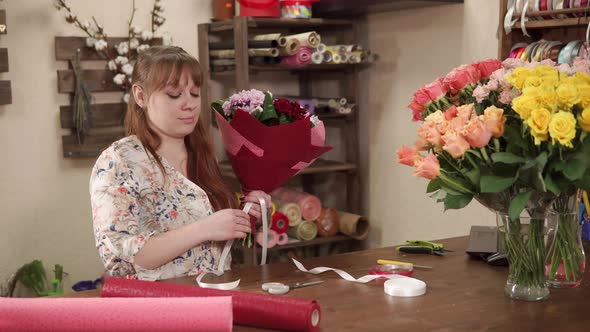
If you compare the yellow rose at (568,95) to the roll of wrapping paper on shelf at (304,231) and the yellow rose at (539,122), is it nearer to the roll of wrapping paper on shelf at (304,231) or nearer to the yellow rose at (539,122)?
the yellow rose at (539,122)

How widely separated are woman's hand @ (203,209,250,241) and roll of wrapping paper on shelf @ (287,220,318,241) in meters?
1.84

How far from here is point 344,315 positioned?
68.4 inches

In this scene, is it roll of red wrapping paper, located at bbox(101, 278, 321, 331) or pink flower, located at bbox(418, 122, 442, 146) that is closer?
roll of red wrapping paper, located at bbox(101, 278, 321, 331)

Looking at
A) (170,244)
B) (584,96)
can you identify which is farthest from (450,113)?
(170,244)

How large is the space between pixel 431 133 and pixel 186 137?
0.96 meters

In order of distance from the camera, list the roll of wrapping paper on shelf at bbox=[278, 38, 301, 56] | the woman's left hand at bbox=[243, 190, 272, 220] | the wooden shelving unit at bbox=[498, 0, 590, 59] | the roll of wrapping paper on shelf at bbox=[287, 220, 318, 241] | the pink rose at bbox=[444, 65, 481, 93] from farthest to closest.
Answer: the roll of wrapping paper on shelf at bbox=[287, 220, 318, 241] → the roll of wrapping paper on shelf at bbox=[278, 38, 301, 56] → the wooden shelving unit at bbox=[498, 0, 590, 59] → the woman's left hand at bbox=[243, 190, 272, 220] → the pink rose at bbox=[444, 65, 481, 93]

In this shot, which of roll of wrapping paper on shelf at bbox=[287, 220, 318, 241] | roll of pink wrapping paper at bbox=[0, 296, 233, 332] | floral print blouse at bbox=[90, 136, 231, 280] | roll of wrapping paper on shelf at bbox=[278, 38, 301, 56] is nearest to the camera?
roll of pink wrapping paper at bbox=[0, 296, 233, 332]

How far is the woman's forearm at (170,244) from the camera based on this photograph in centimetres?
220

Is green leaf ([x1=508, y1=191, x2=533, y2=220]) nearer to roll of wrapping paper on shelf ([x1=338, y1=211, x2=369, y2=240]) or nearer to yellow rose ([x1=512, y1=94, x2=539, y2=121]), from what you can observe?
yellow rose ([x1=512, y1=94, x2=539, y2=121])

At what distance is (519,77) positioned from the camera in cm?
171

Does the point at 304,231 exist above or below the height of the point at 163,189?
below

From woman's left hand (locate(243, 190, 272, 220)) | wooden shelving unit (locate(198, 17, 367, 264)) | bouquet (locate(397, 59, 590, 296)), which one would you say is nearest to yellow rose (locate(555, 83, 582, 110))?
bouquet (locate(397, 59, 590, 296))

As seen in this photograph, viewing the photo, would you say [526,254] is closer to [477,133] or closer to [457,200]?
[457,200]

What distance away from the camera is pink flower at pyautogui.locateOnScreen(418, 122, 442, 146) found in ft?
5.70
